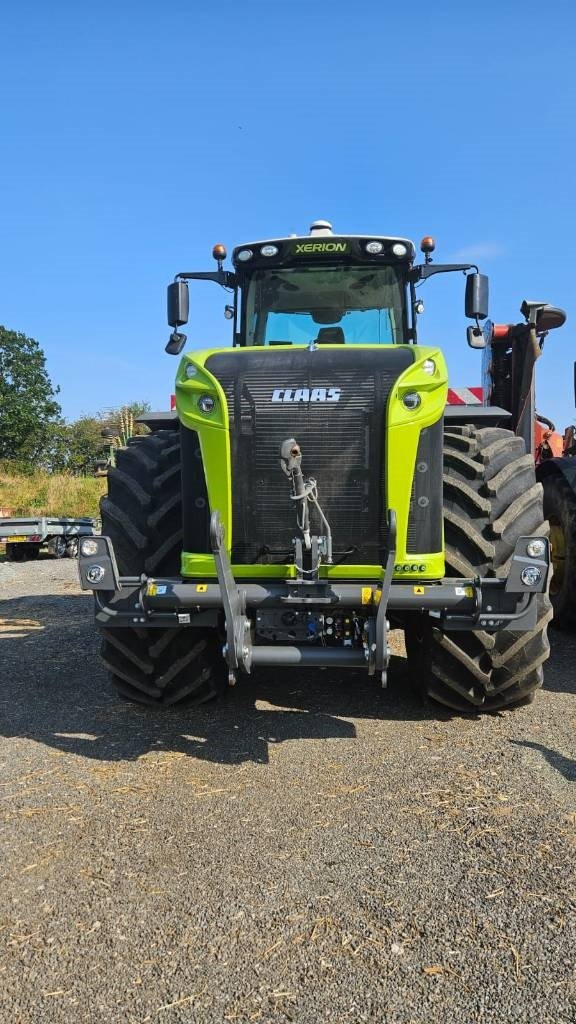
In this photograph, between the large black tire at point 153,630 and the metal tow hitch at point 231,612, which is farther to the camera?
the large black tire at point 153,630

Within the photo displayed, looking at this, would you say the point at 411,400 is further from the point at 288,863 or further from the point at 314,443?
the point at 288,863

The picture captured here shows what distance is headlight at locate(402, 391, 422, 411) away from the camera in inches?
154

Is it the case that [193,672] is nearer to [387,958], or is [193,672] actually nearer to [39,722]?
[39,722]

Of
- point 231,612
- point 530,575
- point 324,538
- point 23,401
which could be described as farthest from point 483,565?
point 23,401

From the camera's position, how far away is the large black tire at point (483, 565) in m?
4.22

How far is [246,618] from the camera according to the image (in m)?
3.77

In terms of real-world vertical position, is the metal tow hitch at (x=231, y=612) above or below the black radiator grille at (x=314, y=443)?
below

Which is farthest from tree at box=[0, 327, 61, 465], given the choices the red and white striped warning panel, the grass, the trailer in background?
the red and white striped warning panel

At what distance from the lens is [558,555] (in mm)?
6906

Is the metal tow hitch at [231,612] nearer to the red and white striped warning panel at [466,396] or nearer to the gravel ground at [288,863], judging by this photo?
the gravel ground at [288,863]

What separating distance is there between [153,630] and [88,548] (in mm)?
733

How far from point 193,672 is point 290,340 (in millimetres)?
2415

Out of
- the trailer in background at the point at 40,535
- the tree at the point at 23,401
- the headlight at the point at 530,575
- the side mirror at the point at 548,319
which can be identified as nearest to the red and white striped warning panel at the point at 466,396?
the side mirror at the point at 548,319

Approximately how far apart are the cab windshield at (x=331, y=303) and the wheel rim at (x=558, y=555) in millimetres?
2641
